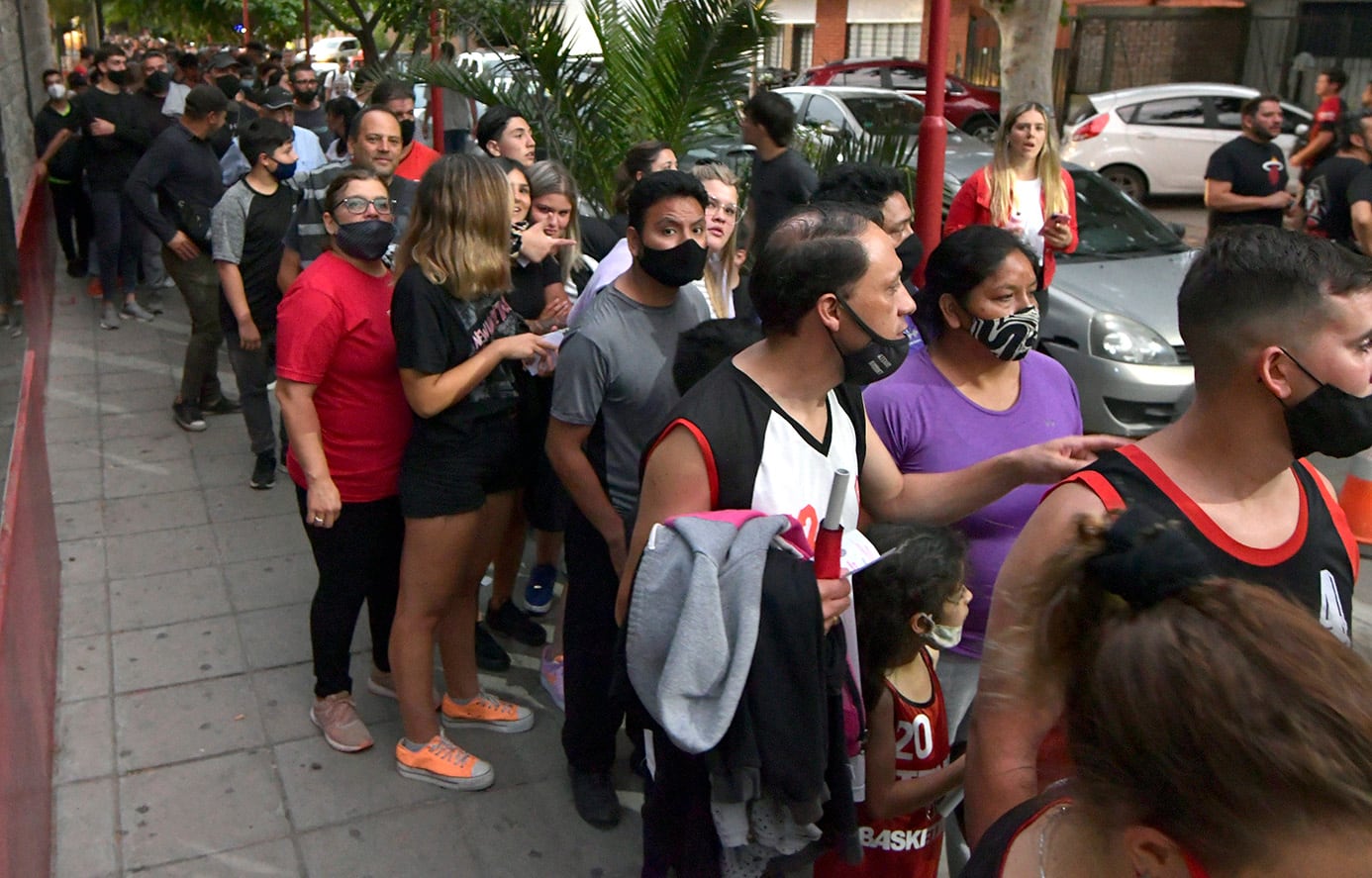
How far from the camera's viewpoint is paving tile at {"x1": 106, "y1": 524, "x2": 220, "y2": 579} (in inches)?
215

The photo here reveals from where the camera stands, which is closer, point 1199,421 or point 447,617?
point 1199,421

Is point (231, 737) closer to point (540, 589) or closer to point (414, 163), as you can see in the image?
point (540, 589)

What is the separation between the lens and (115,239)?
971 centimetres

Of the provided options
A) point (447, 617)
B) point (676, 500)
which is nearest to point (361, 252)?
point (447, 617)

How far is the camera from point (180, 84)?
45.6 feet

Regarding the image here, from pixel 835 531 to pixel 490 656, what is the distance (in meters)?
2.71

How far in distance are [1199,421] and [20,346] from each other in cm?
423

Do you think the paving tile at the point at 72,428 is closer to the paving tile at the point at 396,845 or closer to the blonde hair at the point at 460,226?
the paving tile at the point at 396,845

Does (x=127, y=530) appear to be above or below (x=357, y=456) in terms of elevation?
below

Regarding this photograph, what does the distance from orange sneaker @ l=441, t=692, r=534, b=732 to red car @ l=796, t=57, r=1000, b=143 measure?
17.4 m

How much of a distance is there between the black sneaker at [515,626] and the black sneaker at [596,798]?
112 cm

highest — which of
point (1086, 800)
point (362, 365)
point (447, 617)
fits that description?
point (1086, 800)

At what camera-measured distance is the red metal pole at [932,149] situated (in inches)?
225

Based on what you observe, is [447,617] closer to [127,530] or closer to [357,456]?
[357,456]
